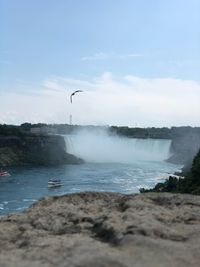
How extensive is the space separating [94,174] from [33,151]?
29.5m

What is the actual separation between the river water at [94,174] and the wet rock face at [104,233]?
35473 millimetres

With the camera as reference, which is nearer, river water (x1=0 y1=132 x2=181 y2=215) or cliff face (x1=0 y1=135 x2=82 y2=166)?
river water (x1=0 y1=132 x2=181 y2=215)

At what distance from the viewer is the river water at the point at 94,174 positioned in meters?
53.7

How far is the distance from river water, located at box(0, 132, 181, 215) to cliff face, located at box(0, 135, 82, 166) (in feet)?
17.5

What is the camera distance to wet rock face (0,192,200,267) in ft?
13.6

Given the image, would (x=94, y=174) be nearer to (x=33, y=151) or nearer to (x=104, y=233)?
(x=33, y=151)

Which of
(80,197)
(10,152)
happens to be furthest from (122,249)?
(10,152)

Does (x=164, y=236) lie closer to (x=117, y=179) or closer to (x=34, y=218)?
(x=34, y=218)

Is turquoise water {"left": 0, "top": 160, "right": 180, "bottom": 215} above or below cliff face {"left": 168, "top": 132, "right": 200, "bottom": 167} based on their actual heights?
below

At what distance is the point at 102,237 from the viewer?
4.75 m

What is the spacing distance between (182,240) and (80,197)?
6.23 ft

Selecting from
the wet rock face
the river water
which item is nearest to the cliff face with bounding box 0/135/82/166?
the river water

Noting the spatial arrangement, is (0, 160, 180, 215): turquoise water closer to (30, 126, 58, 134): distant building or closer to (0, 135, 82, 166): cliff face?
(0, 135, 82, 166): cliff face

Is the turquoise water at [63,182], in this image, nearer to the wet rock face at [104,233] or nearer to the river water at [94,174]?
the river water at [94,174]
